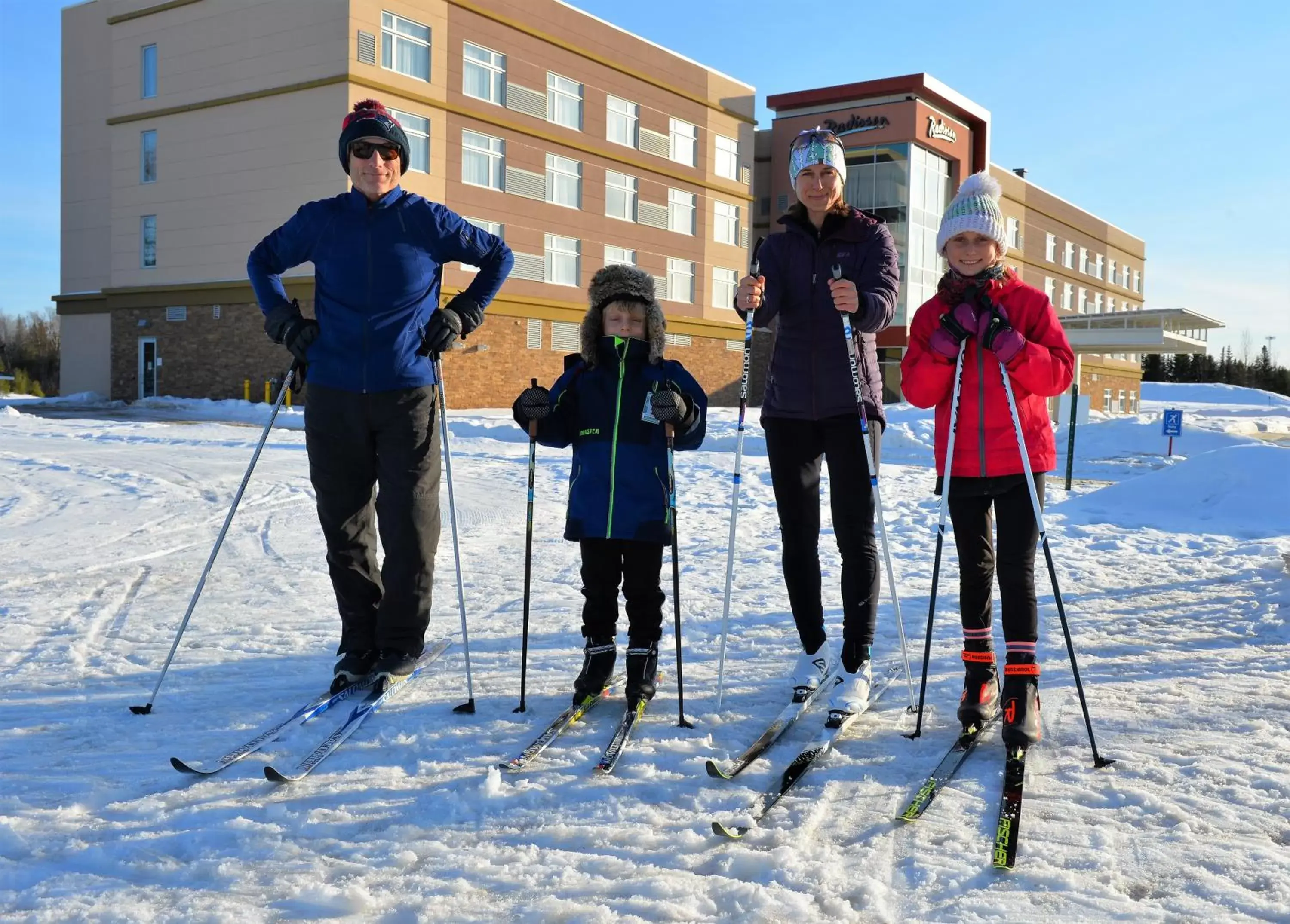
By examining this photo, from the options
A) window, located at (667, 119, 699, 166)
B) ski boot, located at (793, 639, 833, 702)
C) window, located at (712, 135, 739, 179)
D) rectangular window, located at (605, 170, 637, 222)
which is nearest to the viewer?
ski boot, located at (793, 639, 833, 702)

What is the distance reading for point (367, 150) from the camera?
150 inches

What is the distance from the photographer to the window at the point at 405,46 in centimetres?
2356

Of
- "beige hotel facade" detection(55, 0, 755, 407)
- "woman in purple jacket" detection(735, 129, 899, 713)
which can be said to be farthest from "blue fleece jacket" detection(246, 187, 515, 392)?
"beige hotel facade" detection(55, 0, 755, 407)

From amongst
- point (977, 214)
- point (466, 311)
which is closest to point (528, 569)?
point (466, 311)

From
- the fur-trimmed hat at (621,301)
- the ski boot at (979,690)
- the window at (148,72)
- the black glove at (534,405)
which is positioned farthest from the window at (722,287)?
the ski boot at (979,690)

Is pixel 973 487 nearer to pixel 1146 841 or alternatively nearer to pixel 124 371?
pixel 1146 841

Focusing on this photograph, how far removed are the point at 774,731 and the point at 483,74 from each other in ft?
82.8

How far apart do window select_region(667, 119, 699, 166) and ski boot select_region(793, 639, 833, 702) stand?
28976mm

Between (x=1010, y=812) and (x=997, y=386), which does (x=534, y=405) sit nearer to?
(x=997, y=386)

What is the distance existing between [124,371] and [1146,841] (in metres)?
30.1

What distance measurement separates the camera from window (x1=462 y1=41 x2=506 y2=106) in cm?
2519

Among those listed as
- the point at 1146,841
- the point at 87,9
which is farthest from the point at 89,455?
the point at 87,9

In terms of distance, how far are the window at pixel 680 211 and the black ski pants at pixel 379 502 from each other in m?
28.4

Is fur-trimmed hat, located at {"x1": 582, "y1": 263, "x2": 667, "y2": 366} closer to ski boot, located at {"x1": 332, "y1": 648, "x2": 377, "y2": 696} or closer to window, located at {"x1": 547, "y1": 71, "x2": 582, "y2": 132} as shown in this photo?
ski boot, located at {"x1": 332, "y1": 648, "x2": 377, "y2": 696}
